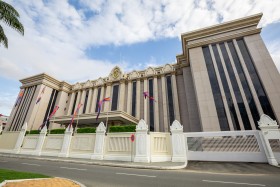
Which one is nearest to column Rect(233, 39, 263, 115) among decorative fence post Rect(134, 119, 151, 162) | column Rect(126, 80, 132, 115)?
decorative fence post Rect(134, 119, 151, 162)

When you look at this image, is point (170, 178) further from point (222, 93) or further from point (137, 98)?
point (137, 98)

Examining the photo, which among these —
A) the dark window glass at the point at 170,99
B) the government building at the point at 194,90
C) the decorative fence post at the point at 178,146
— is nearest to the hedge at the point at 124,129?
the decorative fence post at the point at 178,146

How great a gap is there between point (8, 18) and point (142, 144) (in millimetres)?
17821

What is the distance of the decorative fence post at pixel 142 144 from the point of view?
44.5 ft

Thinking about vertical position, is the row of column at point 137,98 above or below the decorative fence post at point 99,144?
above

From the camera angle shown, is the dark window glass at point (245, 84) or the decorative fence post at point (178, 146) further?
the dark window glass at point (245, 84)

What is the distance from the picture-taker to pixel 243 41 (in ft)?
84.1

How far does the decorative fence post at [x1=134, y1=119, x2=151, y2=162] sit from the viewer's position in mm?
13570

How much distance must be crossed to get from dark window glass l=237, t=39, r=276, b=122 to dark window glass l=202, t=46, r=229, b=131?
17.0 feet

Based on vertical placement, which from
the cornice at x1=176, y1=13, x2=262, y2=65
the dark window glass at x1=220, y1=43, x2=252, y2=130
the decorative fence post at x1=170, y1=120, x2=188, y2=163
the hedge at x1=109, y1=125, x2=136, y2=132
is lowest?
Answer: the decorative fence post at x1=170, y1=120, x2=188, y2=163

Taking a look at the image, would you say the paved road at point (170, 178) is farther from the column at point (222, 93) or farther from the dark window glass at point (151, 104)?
the dark window glass at point (151, 104)

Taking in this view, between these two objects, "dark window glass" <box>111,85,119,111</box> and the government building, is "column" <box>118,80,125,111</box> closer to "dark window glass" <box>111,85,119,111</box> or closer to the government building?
the government building

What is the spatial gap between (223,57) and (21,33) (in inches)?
1189

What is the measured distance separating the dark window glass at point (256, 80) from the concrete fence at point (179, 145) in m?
9.02
